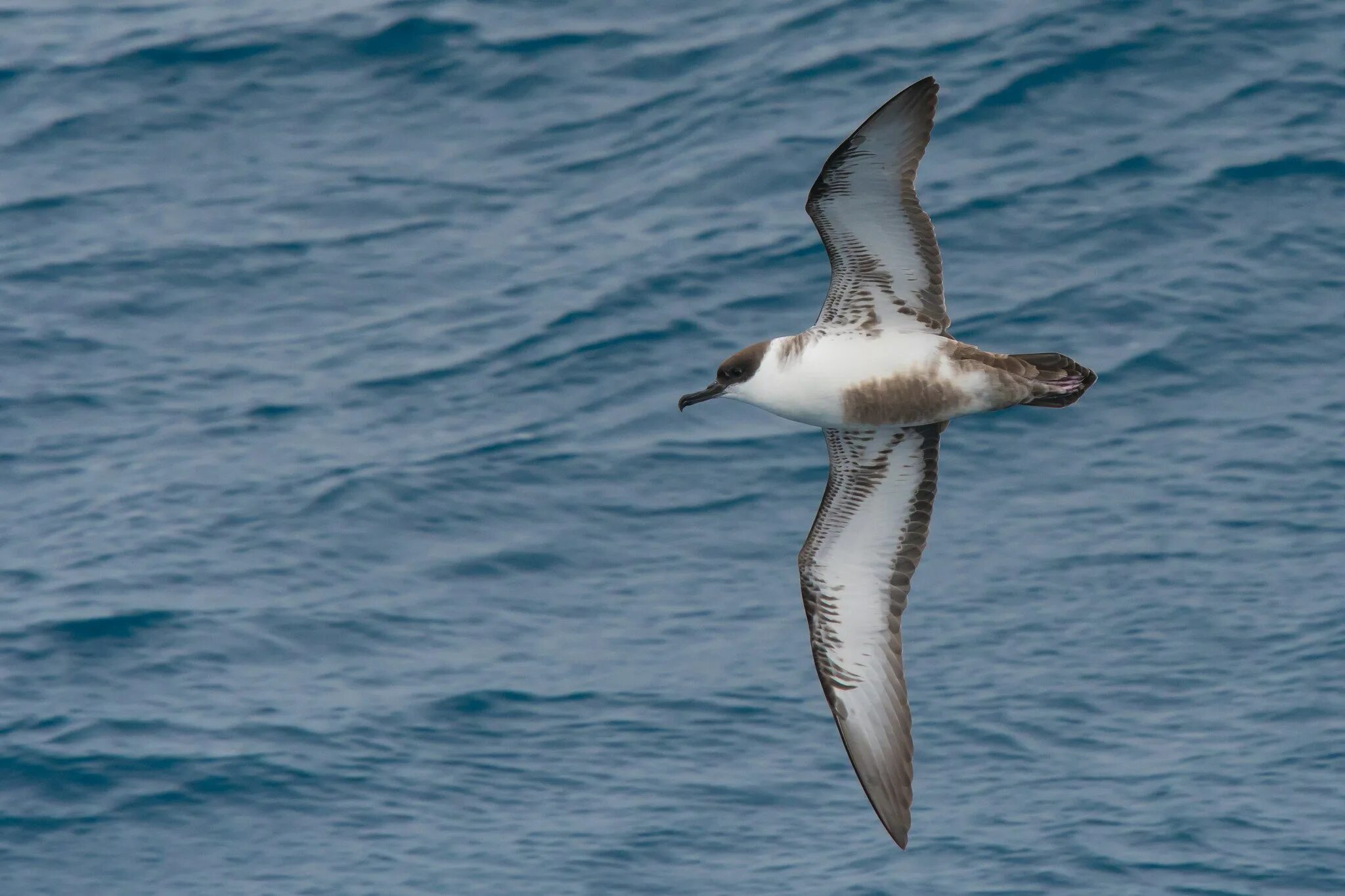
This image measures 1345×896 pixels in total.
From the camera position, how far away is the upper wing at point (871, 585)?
11383mm

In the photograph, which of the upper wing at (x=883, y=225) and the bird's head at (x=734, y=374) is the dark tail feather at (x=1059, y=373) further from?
the bird's head at (x=734, y=374)

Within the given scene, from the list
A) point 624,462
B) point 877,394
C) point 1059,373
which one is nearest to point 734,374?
point 877,394

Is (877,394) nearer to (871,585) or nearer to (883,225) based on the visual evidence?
(883,225)

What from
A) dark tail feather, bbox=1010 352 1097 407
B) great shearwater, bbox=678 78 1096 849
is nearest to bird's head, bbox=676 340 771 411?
great shearwater, bbox=678 78 1096 849

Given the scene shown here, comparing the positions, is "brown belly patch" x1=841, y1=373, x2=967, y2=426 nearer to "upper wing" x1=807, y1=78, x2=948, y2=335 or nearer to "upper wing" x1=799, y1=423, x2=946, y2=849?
"upper wing" x1=807, y1=78, x2=948, y2=335

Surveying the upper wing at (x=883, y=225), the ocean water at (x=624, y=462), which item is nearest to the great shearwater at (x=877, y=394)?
the upper wing at (x=883, y=225)

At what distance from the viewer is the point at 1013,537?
1509 cm

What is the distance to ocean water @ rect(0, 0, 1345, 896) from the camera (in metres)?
13.0

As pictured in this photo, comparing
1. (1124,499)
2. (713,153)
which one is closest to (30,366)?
(713,153)

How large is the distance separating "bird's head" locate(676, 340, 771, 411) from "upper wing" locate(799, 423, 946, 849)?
2.59 feet

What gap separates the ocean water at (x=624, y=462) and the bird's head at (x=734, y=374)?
11.3ft

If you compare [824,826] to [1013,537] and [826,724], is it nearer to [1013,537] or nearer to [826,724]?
[826,724]

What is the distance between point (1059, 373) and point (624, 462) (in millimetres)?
5822

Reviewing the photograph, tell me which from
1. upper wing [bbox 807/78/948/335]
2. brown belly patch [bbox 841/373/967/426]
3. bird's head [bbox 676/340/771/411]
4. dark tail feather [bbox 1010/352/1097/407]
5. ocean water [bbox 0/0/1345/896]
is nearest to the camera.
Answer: upper wing [bbox 807/78/948/335]
